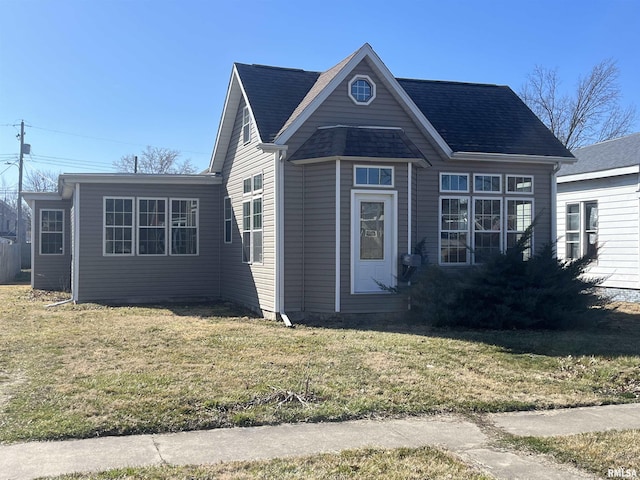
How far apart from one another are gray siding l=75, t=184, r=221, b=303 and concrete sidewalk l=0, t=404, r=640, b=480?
37.5 feet

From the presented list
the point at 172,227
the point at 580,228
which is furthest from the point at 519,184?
the point at 172,227

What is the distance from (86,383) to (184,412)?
1773mm

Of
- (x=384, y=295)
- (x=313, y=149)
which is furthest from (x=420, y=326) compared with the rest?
(x=313, y=149)

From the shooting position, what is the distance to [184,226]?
16766mm

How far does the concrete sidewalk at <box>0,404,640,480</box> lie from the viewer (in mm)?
4680

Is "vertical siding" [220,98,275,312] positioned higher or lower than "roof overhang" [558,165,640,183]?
lower

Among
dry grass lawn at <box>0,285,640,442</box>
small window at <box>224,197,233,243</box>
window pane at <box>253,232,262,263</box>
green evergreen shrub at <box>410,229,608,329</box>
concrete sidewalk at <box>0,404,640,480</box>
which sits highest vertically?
small window at <box>224,197,233,243</box>

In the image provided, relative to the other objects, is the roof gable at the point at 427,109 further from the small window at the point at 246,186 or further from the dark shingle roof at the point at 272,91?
the small window at the point at 246,186

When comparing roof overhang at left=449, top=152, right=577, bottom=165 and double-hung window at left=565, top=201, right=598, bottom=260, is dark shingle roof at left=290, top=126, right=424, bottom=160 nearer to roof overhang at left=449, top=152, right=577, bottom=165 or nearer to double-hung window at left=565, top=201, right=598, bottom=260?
roof overhang at left=449, top=152, right=577, bottom=165

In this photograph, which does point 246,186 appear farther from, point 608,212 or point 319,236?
point 608,212

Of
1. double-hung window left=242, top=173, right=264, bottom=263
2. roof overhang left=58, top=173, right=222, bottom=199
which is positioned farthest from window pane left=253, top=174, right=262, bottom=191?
roof overhang left=58, top=173, right=222, bottom=199

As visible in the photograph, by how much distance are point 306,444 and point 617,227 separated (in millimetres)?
13981

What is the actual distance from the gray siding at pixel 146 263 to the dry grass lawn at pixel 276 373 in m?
3.93

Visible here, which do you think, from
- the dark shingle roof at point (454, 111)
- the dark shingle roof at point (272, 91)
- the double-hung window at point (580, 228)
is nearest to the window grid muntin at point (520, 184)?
the dark shingle roof at point (454, 111)
